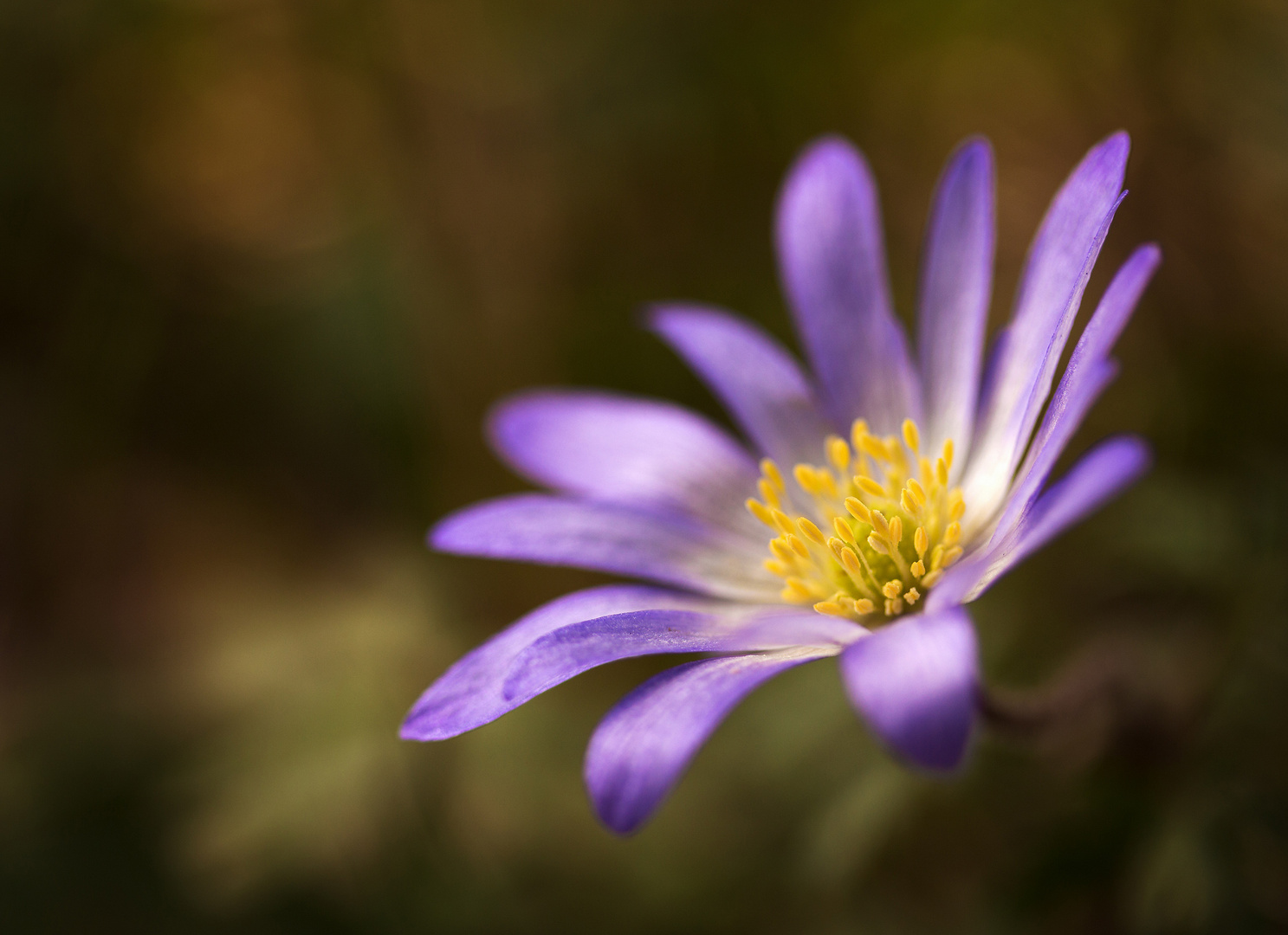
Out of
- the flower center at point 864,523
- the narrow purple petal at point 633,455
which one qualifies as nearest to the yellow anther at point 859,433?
the flower center at point 864,523

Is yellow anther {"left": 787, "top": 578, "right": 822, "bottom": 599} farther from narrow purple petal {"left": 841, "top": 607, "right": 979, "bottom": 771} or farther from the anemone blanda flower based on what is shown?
narrow purple petal {"left": 841, "top": 607, "right": 979, "bottom": 771}

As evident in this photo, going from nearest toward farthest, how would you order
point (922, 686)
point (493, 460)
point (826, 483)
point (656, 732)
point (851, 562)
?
point (922, 686) → point (656, 732) → point (851, 562) → point (826, 483) → point (493, 460)

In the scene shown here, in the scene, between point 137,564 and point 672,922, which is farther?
point 137,564

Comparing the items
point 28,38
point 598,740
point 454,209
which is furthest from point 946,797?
point 28,38

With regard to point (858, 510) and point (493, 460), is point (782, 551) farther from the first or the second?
point (493, 460)

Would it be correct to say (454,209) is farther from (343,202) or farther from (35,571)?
(35,571)

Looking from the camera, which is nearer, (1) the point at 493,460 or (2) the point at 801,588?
(2) the point at 801,588

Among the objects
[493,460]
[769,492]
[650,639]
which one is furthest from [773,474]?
[493,460]
